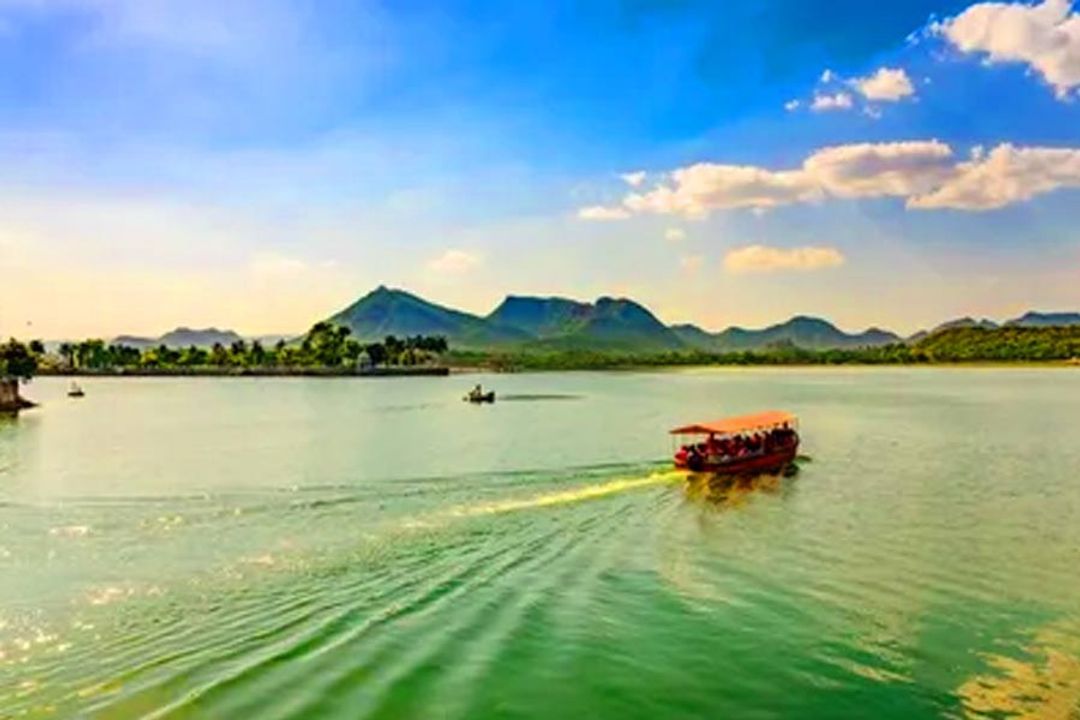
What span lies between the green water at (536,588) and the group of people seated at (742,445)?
282 cm

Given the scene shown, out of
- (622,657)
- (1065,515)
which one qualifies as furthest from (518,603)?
(1065,515)

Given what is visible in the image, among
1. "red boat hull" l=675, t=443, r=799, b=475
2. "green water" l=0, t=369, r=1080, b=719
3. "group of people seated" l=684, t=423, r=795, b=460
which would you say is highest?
"group of people seated" l=684, t=423, r=795, b=460

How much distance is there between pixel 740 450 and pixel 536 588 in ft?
92.6

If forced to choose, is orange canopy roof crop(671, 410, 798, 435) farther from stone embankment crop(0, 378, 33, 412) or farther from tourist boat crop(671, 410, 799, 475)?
stone embankment crop(0, 378, 33, 412)

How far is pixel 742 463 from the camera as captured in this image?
50250mm

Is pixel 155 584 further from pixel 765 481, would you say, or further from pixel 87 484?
pixel 765 481

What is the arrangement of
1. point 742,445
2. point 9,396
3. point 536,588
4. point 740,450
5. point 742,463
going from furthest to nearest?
point 9,396
point 742,445
point 740,450
point 742,463
point 536,588

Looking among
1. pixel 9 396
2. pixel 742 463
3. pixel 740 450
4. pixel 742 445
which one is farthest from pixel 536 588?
pixel 9 396

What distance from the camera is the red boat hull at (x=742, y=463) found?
158 feet

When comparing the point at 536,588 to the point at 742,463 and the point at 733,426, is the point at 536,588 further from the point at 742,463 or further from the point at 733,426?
the point at 733,426

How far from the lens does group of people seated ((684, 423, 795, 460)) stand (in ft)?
162

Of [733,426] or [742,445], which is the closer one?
[733,426]

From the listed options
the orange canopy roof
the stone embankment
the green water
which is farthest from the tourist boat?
the stone embankment

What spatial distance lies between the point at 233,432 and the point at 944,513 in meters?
60.4
